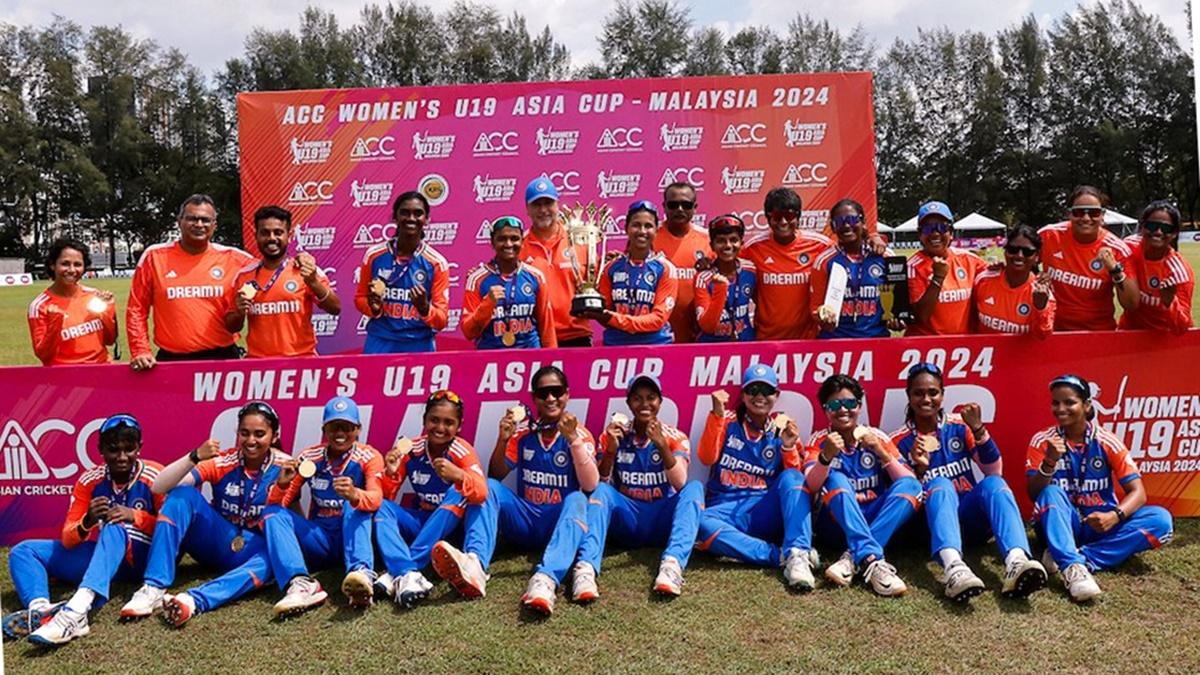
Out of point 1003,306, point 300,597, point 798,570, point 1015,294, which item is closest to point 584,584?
point 798,570

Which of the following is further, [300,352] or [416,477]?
[300,352]

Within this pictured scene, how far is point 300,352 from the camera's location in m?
6.25

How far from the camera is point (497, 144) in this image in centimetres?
953

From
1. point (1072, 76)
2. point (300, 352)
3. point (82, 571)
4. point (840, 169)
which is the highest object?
point (1072, 76)

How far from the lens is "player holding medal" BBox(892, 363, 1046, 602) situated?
4422 millimetres

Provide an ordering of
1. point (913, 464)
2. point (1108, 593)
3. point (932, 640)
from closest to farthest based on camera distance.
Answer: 1. point (932, 640)
2. point (1108, 593)
3. point (913, 464)

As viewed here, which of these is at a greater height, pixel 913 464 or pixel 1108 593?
pixel 913 464

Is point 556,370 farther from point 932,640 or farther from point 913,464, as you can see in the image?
point 932,640

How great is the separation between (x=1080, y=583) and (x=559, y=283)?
4.16m

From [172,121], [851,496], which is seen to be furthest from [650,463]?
[172,121]

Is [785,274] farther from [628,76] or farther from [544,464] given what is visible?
[628,76]

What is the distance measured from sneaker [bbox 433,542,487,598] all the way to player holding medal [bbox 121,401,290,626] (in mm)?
1078

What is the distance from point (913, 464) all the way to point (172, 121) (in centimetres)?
6200

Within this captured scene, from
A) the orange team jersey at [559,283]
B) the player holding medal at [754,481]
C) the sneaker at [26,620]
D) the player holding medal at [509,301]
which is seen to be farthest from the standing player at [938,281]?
the sneaker at [26,620]
